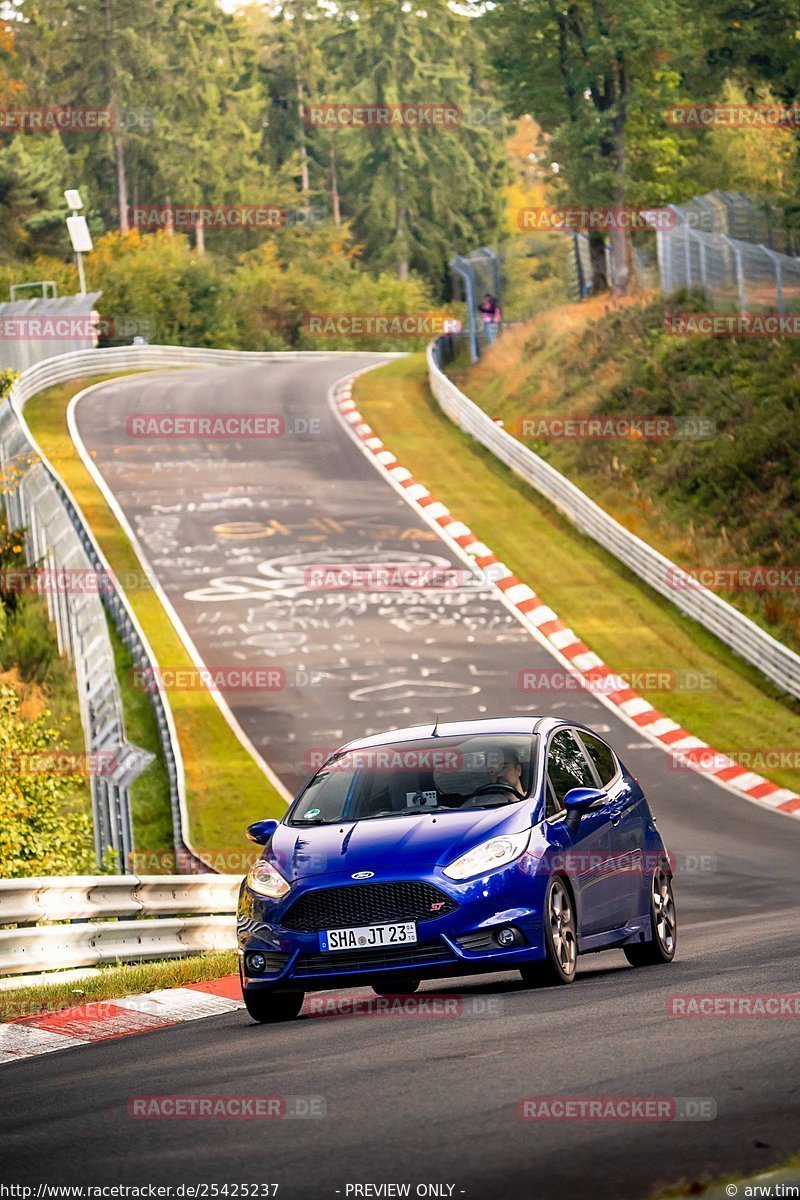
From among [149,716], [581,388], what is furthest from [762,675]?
[581,388]

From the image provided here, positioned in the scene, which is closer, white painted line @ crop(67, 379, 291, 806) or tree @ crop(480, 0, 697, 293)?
white painted line @ crop(67, 379, 291, 806)

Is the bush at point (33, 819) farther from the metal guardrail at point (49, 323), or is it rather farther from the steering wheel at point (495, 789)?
the metal guardrail at point (49, 323)

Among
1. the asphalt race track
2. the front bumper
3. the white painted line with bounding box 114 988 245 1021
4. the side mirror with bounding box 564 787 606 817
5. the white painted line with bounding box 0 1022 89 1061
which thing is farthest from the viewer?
the white painted line with bounding box 114 988 245 1021

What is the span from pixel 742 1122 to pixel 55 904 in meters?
6.91

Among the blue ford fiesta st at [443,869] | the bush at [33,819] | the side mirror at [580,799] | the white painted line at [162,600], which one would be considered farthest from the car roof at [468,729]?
the white painted line at [162,600]

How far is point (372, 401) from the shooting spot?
49500 mm

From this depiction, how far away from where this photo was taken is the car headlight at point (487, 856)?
9.73 m

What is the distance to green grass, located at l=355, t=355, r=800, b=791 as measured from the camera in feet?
87.8

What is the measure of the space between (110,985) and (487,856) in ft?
10.1

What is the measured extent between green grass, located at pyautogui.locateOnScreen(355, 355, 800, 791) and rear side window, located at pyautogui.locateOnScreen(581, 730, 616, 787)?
492 inches

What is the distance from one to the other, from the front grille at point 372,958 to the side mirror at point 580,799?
1.28 metres

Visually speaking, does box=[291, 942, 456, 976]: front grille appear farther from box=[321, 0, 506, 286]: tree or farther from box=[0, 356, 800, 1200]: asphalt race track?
box=[321, 0, 506, 286]: tree

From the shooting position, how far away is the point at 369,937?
9.73 m

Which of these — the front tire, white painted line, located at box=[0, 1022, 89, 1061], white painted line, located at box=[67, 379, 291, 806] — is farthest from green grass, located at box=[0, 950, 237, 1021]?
white painted line, located at box=[67, 379, 291, 806]
